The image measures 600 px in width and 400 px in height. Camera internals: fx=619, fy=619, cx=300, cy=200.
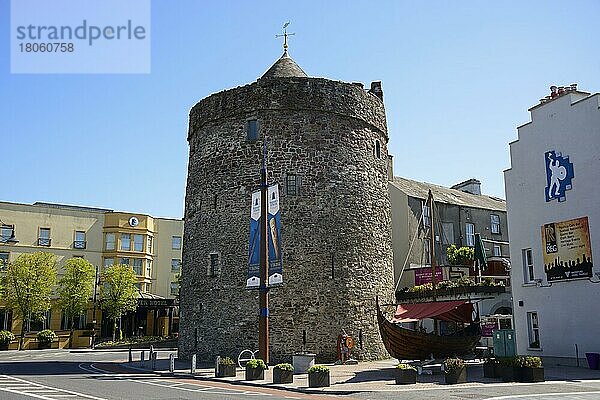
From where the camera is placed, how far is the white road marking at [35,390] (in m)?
15.2

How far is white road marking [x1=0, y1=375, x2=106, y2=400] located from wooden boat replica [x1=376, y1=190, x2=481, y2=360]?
1110 cm

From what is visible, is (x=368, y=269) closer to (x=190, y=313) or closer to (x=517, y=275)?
(x=517, y=275)

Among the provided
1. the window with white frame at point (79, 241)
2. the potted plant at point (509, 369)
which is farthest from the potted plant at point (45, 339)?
the potted plant at point (509, 369)

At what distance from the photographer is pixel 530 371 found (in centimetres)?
1731

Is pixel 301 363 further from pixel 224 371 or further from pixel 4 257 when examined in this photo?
pixel 4 257

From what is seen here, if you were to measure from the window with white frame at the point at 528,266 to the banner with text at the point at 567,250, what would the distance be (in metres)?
1.06

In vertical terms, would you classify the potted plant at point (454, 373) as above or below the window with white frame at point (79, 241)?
below

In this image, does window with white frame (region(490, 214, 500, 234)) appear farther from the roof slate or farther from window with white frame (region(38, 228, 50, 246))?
window with white frame (region(38, 228, 50, 246))

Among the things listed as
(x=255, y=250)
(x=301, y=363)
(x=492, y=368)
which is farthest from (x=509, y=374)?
(x=255, y=250)

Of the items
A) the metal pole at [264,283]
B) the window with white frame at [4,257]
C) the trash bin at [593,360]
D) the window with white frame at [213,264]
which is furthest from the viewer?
the window with white frame at [4,257]

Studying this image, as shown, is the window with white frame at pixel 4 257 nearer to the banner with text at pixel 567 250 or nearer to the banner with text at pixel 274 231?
the banner with text at pixel 274 231

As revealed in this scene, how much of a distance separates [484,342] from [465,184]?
81.9 ft

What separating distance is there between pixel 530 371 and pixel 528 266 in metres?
7.63

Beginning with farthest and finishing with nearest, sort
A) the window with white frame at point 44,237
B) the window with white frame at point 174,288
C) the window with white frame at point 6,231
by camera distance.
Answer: the window with white frame at point 174,288, the window with white frame at point 44,237, the window with white frame at point 6,231
